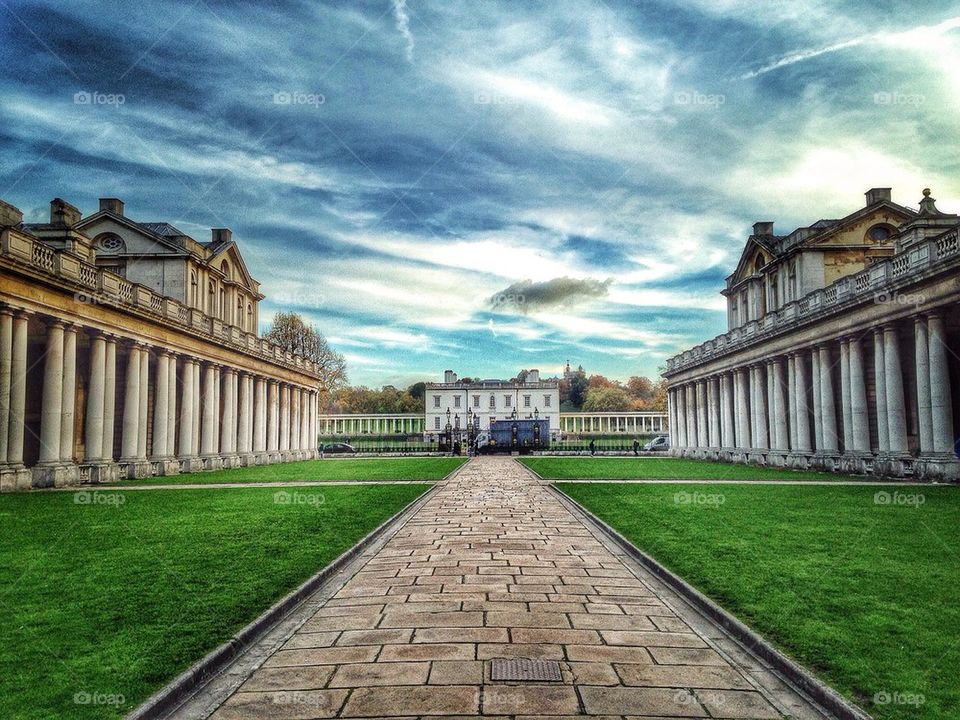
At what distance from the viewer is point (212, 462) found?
38.4 meters

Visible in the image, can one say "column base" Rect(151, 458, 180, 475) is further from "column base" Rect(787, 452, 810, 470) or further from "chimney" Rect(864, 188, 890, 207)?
"chimney" Rect(864, 188, 890, 207)

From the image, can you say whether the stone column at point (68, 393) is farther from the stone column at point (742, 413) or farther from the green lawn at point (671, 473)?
the stone column at point (742, 413)

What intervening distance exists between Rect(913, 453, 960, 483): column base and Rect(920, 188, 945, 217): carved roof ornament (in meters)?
14.2

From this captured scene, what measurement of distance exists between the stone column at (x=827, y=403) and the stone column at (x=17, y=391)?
34.4 m

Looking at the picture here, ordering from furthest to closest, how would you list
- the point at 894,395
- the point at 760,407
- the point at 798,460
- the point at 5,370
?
1. the point at 760,407
2. the point at 798,460
3. the point at 894,395
4. the point at 5,370

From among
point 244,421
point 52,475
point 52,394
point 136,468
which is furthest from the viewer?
point 244,421

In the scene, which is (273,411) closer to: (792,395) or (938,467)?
(792,395)

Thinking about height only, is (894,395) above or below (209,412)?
above

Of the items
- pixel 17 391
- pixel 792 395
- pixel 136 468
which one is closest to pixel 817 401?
pixel 792 395

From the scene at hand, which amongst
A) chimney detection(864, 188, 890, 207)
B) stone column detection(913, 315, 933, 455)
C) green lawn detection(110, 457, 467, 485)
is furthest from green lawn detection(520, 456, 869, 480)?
chimney detection(864, 188, 890, 207)

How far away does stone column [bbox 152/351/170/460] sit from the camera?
109 feet

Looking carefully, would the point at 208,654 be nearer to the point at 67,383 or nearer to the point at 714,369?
the point at 67,383

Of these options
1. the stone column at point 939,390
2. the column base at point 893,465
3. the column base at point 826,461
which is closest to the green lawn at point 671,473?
the column base at point 826,461

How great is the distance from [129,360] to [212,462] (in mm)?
9825
